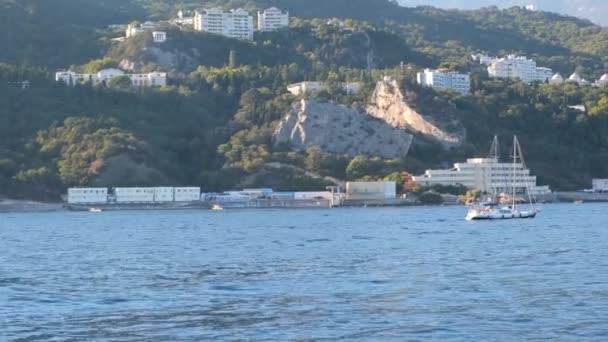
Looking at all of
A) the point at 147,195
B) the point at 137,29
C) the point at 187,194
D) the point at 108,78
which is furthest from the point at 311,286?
the point at 137,29

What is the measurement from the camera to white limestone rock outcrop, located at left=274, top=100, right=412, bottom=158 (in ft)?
415

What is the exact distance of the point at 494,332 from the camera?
2761 centimetres

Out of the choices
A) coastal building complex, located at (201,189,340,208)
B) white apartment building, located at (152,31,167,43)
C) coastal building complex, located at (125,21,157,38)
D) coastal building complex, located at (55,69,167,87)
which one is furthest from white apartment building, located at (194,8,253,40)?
coastal building complex, located at (201,189,340,208)

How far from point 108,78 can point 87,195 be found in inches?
1542

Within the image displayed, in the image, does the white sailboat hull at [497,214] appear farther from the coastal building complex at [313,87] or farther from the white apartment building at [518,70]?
the white apartment building at [518,70]

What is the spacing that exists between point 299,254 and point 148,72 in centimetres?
11164

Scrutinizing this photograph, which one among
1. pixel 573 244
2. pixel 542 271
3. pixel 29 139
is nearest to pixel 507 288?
pixel 542 271

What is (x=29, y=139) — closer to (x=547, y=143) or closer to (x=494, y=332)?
(x=547, y=143)

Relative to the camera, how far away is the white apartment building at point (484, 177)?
386 ft

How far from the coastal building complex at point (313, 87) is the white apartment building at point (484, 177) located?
81.4 feet

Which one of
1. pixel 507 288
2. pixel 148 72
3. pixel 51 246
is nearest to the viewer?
pixel 507 288

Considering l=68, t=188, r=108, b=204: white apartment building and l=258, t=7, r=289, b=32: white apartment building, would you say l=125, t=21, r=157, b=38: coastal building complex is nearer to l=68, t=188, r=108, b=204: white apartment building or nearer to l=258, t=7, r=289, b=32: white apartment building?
l=258, t=7, r=289, b=32: white apartment building

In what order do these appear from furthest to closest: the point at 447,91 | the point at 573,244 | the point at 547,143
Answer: the point at 447,91
the point at 547,143
the point at 573,244

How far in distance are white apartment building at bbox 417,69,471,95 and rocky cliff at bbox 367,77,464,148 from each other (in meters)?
14.2
